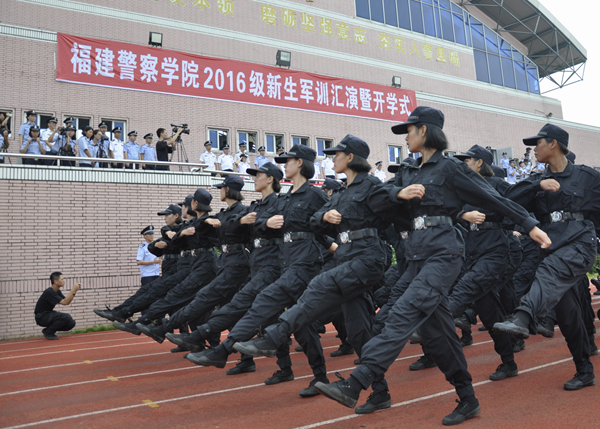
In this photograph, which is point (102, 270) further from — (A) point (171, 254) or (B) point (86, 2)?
(B) point (86, 2)

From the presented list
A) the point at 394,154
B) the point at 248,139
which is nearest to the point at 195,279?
the point at 248,139

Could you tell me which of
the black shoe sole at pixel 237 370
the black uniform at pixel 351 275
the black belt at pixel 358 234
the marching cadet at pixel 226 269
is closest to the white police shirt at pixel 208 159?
the marching cadet at pixel 226 269

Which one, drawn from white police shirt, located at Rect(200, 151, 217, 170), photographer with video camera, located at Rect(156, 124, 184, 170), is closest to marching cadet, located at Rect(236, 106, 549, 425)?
photographer with video camera, located at Rect(156, 124, 184, 170)

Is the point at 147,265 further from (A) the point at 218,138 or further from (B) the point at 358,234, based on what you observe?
(B) the point at 358,234

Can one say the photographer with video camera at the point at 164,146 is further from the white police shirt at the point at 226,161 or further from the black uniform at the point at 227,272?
the black uniform at the point at 227,272

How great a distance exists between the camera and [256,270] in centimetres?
582

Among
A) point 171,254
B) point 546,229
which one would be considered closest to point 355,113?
point 171,254

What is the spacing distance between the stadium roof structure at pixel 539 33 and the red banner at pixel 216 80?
11.2 metres

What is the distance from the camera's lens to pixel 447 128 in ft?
81.0

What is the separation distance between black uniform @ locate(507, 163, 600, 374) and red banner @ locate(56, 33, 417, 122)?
13.9 meters

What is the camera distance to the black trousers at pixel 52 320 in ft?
36.5

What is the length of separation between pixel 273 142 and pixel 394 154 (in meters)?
6.01

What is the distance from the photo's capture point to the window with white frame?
23.1 metres

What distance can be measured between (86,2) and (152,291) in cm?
1273
